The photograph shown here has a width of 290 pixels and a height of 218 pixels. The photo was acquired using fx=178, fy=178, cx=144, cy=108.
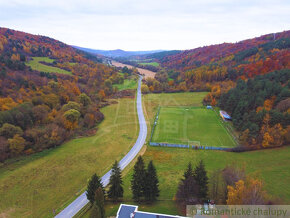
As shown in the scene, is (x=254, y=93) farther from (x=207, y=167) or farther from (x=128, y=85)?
(x=128, y=85)

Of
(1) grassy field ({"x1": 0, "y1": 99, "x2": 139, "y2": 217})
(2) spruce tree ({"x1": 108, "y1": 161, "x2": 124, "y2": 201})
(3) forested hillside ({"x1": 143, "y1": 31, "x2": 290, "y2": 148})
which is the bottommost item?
(1) grassy field ({"x1": 0, "y1": 99, "x2": 139, "y2": 217})

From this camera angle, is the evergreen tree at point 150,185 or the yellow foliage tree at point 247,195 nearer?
the yellow foliage tree at point 247,195

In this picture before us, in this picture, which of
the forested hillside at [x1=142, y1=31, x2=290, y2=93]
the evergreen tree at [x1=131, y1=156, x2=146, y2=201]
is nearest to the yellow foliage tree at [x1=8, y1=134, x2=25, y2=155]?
the evergreen tree at [x1=131, y1=156, x2=146, y2=201]

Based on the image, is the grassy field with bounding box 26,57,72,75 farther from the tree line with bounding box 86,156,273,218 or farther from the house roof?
the house roof

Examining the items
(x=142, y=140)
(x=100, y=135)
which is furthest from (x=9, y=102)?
(x=142, y=140)

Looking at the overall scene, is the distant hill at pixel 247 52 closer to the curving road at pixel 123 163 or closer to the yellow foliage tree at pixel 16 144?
the curving road at pixel 123 163

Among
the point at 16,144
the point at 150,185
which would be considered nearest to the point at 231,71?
the point at 150,185

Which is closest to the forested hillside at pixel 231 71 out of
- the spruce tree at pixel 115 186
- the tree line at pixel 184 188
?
the tree line at pixel 184 188

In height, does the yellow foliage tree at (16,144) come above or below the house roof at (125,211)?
above
